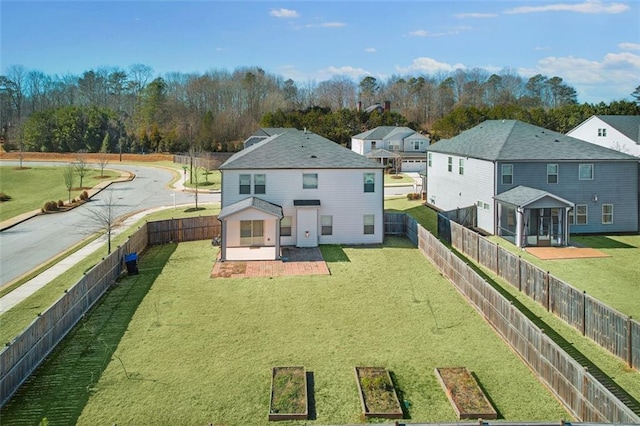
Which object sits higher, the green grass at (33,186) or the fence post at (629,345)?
the green grass at (33,186)

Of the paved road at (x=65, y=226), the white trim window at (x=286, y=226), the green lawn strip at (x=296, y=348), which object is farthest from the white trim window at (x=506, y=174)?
the paved road at (x=65, y=226)

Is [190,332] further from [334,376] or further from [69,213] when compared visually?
[69,213]

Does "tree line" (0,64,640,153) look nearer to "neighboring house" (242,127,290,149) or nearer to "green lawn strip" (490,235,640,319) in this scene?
"neighboring house" (242,127,290,149)

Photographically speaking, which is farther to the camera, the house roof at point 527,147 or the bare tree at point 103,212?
the bare tree at point 103,212

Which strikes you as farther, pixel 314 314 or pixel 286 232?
pixel 286 232

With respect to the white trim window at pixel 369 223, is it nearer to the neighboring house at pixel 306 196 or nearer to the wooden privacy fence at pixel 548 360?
the neighboring house at pixel 306 196

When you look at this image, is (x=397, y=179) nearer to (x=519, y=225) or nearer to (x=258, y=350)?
(x=519, y=225)

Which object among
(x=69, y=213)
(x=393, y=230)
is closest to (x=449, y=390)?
(x=393, y=230)
